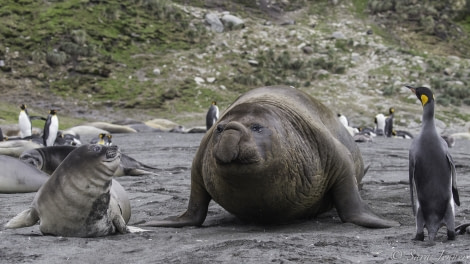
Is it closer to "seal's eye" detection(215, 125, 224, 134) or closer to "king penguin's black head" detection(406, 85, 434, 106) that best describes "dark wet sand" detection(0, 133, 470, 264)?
"seal's eye" detection(215, 125, 224, 134)

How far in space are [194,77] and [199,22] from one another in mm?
6948

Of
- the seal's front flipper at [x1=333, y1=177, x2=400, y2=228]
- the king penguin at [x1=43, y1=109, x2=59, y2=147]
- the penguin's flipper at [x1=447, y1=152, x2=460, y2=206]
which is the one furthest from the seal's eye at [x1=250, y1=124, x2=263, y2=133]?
the king penguin at [x1=43, y1=109, x2=59, y2=147]

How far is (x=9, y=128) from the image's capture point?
60.3 ft

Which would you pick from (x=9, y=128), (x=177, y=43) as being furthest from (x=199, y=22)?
(x=9, y=128)

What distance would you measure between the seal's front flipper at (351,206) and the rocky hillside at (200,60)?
1817 cm

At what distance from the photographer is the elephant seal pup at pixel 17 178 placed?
675 centimetres

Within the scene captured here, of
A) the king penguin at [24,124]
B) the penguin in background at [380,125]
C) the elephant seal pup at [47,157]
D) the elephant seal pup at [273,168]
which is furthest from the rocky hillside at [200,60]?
the elephant seal pup at [273,168]

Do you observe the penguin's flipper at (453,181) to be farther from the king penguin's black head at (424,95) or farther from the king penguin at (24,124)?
the king penguin at (24,124)

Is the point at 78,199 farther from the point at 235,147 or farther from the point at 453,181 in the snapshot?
the point at 453,181

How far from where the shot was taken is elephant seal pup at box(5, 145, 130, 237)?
166 inches

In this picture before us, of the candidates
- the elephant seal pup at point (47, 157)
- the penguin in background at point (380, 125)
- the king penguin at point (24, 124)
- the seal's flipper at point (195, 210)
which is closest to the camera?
the seal's flipper at point (195, 210)

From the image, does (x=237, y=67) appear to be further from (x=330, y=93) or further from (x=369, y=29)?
(x=369, y=29)

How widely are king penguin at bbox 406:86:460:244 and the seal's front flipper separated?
625 mm

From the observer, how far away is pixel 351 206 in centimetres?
483
